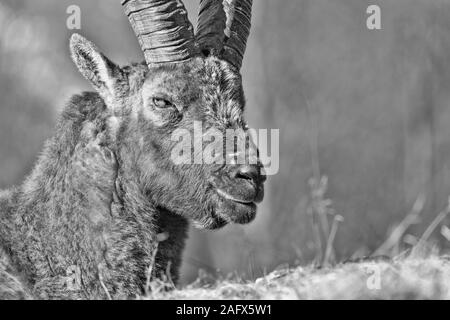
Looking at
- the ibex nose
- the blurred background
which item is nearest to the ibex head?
the ibex nose

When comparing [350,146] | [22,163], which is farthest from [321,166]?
[22,163]

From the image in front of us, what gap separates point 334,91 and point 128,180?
2516 centimetres

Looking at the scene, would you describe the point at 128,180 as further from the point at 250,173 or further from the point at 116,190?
the point at 250,173

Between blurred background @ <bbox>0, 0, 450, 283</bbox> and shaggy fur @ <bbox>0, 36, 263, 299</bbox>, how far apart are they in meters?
20.6

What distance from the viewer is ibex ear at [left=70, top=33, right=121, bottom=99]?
9.20m

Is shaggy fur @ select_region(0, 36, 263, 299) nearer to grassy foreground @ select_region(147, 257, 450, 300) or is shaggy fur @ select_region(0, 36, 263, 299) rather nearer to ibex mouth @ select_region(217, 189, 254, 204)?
ibex mouth @ select_region(217, 189, 254, 204)

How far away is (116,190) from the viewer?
878 cm

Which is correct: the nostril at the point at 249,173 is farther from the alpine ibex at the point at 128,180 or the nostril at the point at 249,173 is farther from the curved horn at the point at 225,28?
the curved horn at the point at 225,28

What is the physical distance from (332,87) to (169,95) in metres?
24.5

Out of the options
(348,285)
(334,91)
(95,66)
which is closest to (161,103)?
(95,66)

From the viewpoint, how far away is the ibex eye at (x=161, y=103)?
29.8ft

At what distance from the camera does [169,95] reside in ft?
29.8

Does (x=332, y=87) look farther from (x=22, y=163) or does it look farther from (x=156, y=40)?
(x=156, y=40)
